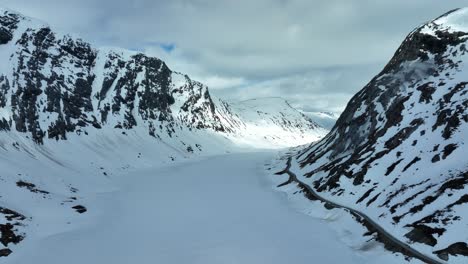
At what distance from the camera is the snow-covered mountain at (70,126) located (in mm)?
49375

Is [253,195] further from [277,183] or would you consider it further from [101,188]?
[101,188]

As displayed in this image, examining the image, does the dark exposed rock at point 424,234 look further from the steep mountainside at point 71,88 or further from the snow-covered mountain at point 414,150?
the steep mountainside at point 71,88

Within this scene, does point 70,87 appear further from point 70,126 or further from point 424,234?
point 424,234

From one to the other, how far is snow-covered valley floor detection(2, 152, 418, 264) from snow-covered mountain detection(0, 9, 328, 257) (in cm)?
263

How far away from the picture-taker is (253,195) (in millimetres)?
64250

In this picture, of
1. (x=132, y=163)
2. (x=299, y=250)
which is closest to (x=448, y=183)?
(x=299, y=250)

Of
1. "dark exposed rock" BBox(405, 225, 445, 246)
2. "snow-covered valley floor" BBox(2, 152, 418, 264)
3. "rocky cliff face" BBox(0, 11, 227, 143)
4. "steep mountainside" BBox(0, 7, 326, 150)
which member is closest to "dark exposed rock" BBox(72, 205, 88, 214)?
"snow-covered valley floor" BBox(2, 152, 418, 264)

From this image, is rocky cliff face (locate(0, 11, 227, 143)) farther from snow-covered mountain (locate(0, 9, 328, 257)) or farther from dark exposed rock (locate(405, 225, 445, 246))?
dark exposed rock (locate(405, 225, 445, 246))

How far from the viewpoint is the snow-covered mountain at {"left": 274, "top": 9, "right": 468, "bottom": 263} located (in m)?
34.1

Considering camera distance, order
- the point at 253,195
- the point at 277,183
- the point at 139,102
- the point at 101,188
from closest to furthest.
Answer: the point at 253,195 → the point at 101,188 → the point at 277,183 → the point at 139,102

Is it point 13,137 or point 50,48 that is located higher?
point 50,48

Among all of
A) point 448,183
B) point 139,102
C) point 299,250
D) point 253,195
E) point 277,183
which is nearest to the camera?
point 299,250

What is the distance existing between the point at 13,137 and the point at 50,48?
62312 millimetres

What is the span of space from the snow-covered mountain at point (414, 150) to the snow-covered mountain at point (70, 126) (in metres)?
32.7
